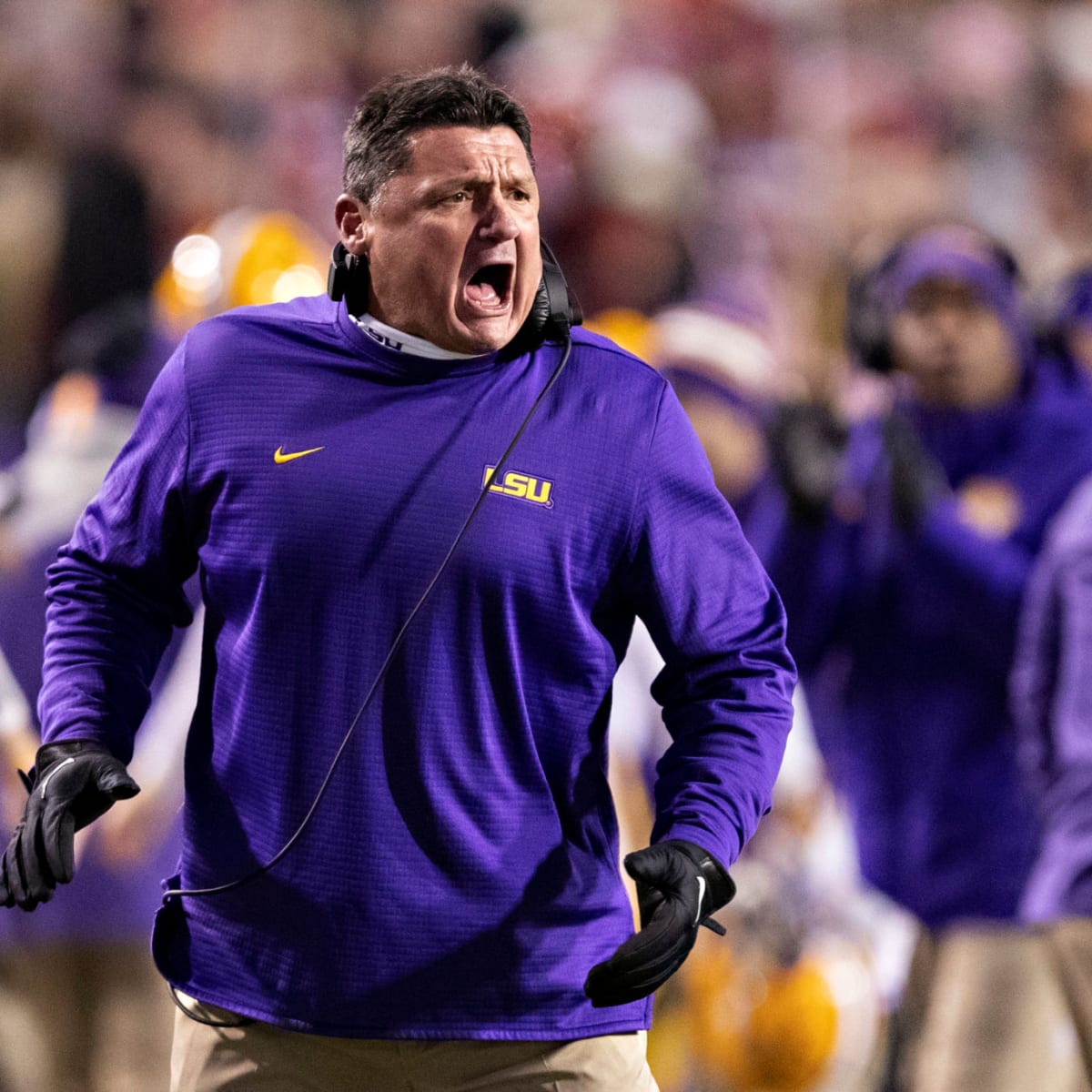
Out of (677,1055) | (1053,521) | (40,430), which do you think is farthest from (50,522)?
(1053,521)

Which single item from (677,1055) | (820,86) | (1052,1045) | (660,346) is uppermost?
(820,86)

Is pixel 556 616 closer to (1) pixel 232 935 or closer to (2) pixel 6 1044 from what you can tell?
(1) pixel 232 935

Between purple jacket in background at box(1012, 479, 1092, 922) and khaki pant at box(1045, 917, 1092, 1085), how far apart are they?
2cm

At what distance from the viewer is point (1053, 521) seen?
4430mm

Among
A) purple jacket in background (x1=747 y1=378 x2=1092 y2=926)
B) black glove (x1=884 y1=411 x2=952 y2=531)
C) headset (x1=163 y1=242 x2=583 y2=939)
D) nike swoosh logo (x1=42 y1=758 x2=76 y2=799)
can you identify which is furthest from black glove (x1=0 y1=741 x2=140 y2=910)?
black glove (x1=884 y1=411 x2=952 y2=531)

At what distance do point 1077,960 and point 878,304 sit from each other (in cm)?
192

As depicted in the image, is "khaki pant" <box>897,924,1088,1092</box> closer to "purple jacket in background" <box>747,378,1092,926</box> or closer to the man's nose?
"purple jacket in background" <box>747,378,1092,926</box>

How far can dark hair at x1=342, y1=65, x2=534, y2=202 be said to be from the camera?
78.7 inches

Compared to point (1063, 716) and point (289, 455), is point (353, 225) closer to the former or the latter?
point (289, 455)

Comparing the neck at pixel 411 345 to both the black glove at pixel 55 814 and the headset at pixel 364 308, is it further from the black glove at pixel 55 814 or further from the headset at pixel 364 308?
the black glove at pixel 55 814

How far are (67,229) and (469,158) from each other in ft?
11.9

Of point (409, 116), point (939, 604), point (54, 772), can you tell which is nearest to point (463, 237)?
point (409, 116)

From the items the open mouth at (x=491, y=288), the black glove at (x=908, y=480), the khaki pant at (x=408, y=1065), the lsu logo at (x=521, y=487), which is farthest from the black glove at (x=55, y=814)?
the black glove at (x=908, y=480)

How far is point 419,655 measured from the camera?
1.91m
